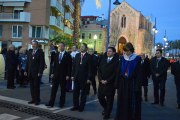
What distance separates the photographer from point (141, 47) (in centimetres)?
5056

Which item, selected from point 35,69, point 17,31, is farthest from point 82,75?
point 17,31

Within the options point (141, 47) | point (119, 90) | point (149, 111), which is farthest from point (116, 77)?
point (141, 47)

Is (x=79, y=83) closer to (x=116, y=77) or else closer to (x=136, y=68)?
(x=116, y=77)

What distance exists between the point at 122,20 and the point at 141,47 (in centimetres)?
780

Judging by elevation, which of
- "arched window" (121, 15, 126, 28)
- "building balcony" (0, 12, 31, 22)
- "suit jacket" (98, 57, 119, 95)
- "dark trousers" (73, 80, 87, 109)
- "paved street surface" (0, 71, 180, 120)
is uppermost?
"arched window" (121, 15, 126, 28)

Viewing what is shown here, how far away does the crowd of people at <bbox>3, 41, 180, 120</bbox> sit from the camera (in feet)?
18.8

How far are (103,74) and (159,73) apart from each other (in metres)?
3.32

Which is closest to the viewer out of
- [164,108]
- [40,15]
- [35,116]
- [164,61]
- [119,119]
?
[119,119]

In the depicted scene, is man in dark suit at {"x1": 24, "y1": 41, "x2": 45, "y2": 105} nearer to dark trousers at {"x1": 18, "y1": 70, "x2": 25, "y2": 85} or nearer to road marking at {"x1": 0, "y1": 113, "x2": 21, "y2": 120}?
road marking at {"x1": 0, "y1": 113, "x2": 21, "y2": 120}

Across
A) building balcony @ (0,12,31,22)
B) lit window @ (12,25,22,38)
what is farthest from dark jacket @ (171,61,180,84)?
lit window @ (12,25,22,38)

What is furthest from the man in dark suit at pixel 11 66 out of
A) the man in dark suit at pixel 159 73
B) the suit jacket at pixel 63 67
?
the man in dark suit at pixel 159 73

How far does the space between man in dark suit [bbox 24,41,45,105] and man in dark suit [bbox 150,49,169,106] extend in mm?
4407

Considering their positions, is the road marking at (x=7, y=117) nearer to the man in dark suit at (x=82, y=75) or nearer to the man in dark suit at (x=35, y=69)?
the man in dark suit at (x=35, y=69)

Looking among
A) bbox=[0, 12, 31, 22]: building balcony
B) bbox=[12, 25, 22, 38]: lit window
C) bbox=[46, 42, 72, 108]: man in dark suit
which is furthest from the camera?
bbox=[12, 25, 22, 38]: lit window
